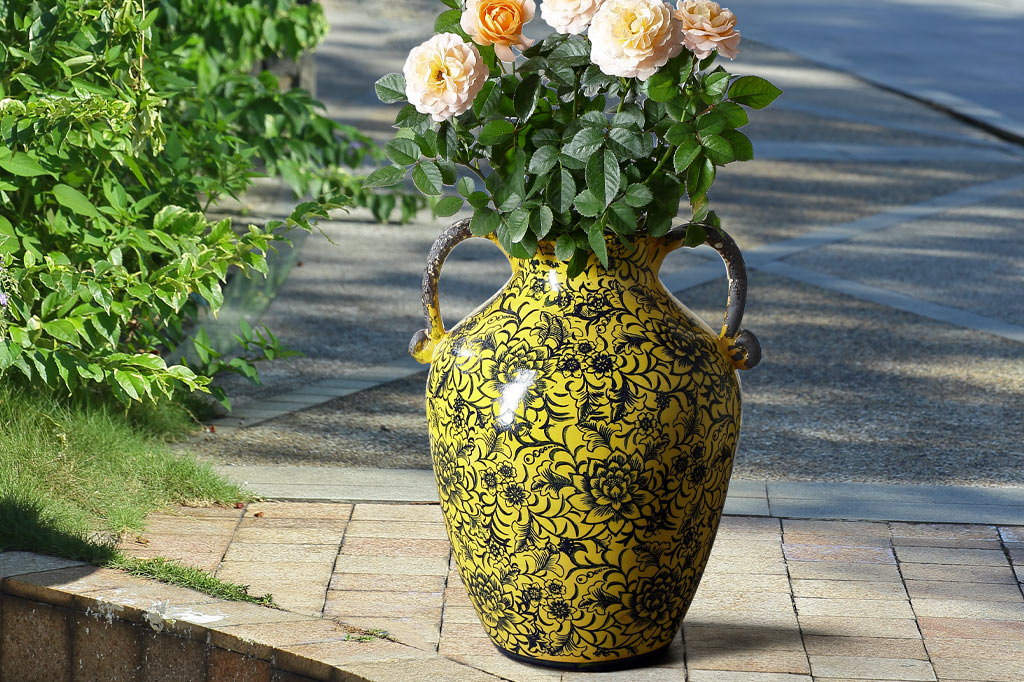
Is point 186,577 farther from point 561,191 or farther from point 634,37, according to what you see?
point 634,37

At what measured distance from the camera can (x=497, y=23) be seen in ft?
8.25

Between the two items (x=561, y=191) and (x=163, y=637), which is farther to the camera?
(x=163, y=637)

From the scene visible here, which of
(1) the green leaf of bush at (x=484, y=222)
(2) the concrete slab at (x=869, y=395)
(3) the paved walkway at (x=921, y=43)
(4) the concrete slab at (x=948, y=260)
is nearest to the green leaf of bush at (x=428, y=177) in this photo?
(1) the green leaf of bush at (x=484, y=222)

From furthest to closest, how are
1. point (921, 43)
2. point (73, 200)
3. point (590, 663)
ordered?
point (921, 43)
point (73, 200)
point (590, 663)

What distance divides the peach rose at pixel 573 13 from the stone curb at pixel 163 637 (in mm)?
1413

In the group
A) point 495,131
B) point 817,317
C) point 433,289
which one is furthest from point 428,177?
point 817,317

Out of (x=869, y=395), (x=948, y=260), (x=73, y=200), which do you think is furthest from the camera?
(x=948, y=260)

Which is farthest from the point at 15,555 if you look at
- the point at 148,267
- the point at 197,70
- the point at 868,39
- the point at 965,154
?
the point at 868,39

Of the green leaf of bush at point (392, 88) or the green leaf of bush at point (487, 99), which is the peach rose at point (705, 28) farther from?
the green leaf of bush at point (392, 88)

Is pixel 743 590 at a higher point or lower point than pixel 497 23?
lower

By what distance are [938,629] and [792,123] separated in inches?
317

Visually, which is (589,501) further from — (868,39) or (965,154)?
(868,39)

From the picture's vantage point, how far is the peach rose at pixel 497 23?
2.52m

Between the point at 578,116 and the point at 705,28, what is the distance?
0.32m
